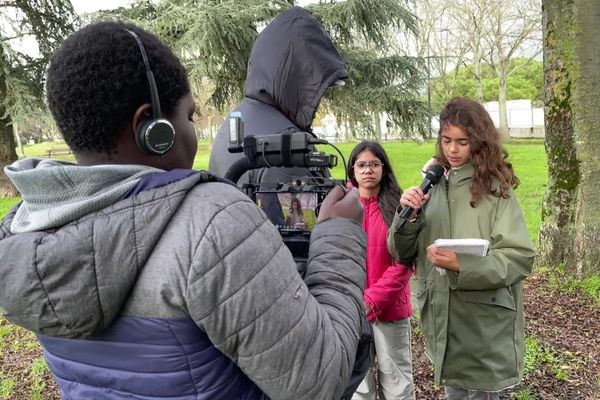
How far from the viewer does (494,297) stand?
224cm

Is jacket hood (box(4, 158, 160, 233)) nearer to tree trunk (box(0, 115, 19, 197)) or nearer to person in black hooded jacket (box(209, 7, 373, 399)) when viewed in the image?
person in black hooded jacket (box(209, 7, 373, 399))

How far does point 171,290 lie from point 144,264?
71 mm

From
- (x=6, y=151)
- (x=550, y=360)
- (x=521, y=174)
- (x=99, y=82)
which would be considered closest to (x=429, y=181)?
(x=99, y=82)

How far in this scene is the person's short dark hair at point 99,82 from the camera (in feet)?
3.05

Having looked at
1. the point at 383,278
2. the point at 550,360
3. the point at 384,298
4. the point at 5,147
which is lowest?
the point at 550,360

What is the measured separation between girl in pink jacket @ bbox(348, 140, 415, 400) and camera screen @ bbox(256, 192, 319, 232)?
1.50m

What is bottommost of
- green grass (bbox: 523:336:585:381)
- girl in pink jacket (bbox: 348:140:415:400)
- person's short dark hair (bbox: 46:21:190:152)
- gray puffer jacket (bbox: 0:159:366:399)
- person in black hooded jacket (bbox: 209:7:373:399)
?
green grass (bbox: 523:336:585:381)

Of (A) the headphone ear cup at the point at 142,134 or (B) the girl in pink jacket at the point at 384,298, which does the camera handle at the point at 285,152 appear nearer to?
(A) the headphone ear cup at the point at 142,134

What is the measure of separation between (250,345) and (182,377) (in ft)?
0.51

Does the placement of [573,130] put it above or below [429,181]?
above

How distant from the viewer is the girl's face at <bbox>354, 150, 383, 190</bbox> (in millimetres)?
3090

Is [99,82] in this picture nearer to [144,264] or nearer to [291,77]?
[144,264]

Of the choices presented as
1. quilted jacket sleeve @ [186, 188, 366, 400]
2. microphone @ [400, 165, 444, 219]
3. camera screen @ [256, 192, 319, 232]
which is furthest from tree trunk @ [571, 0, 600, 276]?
quilted jacket sleeve @ [186, 188, 366, 400]

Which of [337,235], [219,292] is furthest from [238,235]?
[337,235]
